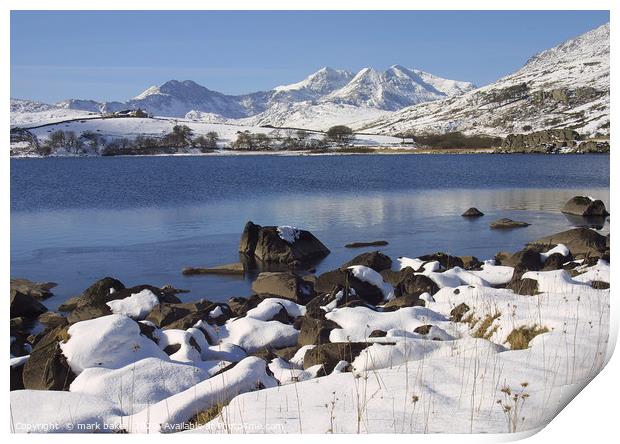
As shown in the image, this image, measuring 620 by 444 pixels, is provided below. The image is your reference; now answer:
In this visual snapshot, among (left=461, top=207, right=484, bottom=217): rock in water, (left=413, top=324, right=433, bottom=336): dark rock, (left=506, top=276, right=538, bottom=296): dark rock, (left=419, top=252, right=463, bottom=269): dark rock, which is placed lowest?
(left=461, top=207, right=484, bottom=217): rock in water

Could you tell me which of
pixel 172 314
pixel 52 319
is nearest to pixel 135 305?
pixel 172 314

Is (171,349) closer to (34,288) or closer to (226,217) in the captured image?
(34,288)

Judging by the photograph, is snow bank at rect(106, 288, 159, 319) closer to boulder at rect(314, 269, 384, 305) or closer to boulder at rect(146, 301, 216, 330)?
boulder at rect(146, 301, 216, 330)

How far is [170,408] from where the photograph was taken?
9.02m

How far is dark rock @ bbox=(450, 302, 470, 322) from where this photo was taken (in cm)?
1408

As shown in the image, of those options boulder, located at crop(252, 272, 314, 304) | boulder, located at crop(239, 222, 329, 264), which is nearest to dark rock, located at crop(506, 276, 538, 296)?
boulder, located at crop(252, 272, 314, 304)

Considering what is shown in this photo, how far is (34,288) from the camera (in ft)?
72.9

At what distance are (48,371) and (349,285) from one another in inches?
376

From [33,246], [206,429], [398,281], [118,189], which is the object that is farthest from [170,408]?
[118,189]

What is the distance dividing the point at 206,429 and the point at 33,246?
2567 cm

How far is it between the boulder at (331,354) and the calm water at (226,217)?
11.0 meters

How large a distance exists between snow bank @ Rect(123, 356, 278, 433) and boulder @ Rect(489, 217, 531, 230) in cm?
2779
